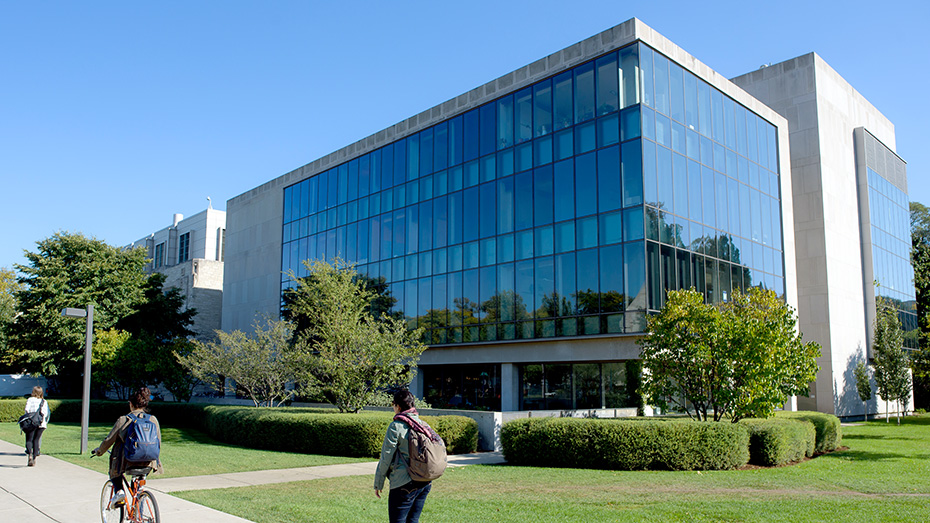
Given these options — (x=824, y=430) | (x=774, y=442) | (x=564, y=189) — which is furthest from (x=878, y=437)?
(x=564, y=189)

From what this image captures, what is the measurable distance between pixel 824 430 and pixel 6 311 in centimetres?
5489

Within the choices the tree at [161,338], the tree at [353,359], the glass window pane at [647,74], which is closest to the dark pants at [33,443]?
the tree at [353,359]

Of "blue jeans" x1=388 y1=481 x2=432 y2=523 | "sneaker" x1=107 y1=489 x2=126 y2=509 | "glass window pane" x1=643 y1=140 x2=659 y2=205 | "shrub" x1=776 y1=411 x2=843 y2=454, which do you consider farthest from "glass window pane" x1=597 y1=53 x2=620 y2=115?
"sneaker" x1=107 y1=489 x2=126 y2=509

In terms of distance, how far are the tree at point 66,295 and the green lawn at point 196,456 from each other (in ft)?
45.7

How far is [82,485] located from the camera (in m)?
12.0

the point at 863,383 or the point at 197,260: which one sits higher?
the point at 197,260

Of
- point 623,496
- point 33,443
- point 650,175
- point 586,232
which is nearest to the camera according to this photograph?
point 623,496

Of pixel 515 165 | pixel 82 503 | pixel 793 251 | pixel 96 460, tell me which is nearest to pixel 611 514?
pixel 82 503

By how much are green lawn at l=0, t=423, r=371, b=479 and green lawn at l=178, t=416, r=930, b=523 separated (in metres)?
3.15

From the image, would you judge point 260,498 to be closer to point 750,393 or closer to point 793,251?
point 750,393

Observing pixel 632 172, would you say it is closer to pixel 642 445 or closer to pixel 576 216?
pixel 576 216

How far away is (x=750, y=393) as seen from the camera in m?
16.9

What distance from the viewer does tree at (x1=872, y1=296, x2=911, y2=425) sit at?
34781 millimetres

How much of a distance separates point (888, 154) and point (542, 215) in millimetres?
26360
